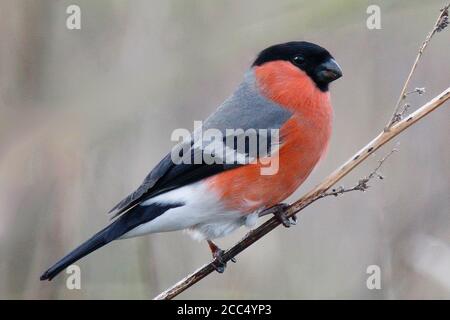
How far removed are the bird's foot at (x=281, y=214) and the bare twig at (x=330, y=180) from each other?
2cm

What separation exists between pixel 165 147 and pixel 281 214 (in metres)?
0.85

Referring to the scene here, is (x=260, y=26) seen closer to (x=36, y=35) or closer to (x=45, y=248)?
(x=36, y=35)

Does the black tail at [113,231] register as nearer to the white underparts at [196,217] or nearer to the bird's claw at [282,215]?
the white underparts at [196,217]

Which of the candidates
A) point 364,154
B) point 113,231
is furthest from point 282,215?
point 113,231

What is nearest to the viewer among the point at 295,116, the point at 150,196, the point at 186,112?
the point at 150,196

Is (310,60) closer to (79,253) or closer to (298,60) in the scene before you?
(298,60)

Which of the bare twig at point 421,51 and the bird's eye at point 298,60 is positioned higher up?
the bird's eye at point 298,60

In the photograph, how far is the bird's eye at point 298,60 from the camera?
3.46 m

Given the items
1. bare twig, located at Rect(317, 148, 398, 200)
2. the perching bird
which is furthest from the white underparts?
bare twig, located at Rect(317, 148, 398, 200)

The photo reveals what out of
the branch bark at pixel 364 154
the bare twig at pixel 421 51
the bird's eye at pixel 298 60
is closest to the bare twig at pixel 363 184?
the branch bark at pixel 364 154

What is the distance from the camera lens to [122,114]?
3121 millimetres

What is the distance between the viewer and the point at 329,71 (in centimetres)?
340
